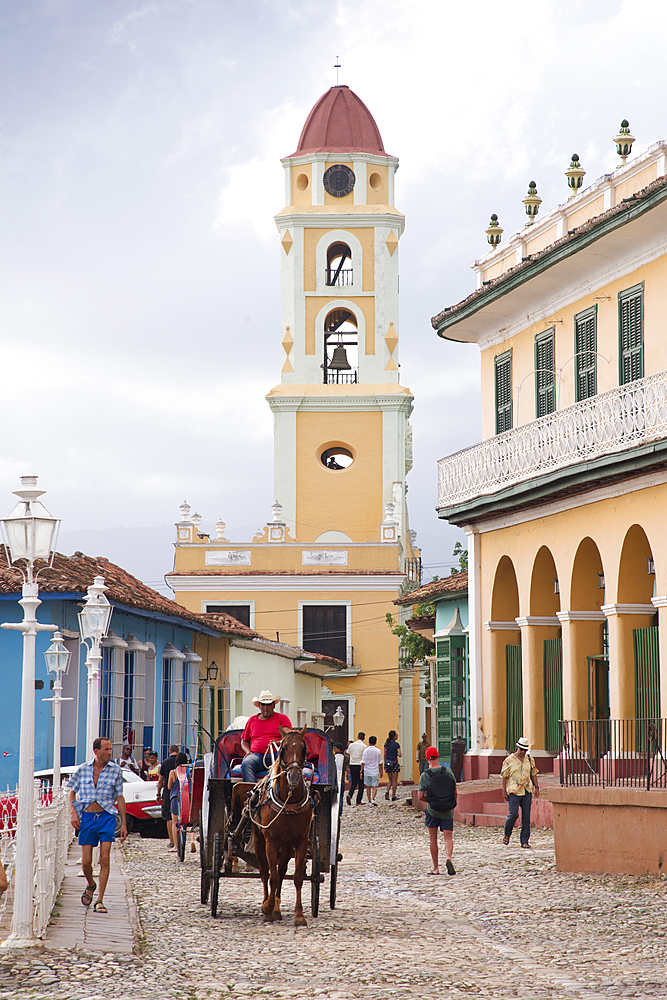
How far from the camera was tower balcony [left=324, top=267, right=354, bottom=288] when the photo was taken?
5175cm

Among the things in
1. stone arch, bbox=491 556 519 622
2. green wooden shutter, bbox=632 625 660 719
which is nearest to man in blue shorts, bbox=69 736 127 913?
green wooden shutter, bbox=632 625 660 719

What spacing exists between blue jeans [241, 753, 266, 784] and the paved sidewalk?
1.47 metres

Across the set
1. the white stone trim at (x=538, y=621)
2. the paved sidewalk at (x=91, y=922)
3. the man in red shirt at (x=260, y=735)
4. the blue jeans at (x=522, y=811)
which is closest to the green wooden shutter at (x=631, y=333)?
the white stone trim at (x=538, y=621)

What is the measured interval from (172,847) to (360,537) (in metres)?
31.5

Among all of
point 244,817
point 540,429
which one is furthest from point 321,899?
point 540,429

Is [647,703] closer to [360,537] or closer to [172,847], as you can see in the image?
[172,847]

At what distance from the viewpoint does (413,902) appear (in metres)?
13.8

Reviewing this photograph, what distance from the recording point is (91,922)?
37.3 feet

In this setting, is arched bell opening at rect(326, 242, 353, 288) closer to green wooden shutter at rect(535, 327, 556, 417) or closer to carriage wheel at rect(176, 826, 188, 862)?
green wooden shutter at rect(535, 327, 556, 417)

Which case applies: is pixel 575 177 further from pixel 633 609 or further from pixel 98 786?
pixel 98 786

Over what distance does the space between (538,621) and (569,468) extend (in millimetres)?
3649

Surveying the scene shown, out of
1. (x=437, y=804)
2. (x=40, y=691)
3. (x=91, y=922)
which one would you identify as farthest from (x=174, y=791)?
(x=91, y=922)

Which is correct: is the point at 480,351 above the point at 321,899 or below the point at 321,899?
above

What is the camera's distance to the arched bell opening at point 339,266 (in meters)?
51.8
